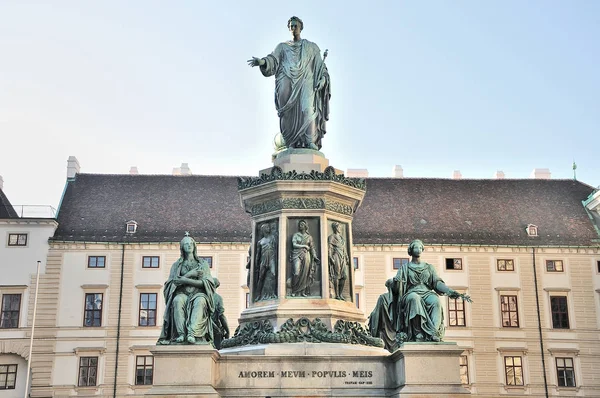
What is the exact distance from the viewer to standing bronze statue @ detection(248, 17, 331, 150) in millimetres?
16766

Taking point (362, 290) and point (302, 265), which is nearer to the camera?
point (302, 265)

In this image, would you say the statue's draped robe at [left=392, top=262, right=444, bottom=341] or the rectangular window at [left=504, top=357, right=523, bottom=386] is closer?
the statue's draped robe at [left=392, top=262, right=444, bottom=341]

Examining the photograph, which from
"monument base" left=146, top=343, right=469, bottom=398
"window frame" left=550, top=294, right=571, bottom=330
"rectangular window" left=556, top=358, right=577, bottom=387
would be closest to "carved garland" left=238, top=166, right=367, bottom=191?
"monument base" left=146, top=343, right=469, bottom=398

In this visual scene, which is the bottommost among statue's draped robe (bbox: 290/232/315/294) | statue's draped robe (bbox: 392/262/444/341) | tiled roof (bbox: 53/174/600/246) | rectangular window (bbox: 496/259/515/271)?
statue's draped robe (bbox: 392/262/444/341)

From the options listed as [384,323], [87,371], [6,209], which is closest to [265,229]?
[384,323]

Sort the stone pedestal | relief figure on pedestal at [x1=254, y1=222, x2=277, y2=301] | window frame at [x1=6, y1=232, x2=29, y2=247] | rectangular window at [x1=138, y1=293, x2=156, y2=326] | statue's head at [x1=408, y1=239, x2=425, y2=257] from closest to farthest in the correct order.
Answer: statue's head at [x1=408, y1=239, x2=425, y2=257], the stone pedestal, relief figure on pedestal at [x1=254, y1=222, x2=277, y2=301], window frame at [x1=6, y1=232, x2=29, y2=247], rectangular window at [x1=138, y1=293, x2=156, y2=326]

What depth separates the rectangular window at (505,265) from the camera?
5356 cm

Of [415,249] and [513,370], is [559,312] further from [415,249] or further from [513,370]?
[415,249]

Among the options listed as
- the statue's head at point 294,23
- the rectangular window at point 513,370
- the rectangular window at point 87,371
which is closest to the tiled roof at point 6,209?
the rectangular window at point 87,371

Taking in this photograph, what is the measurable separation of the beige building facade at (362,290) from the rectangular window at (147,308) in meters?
0.06

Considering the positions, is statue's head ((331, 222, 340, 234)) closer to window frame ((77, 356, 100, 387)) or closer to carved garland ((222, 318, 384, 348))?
carved garland ((222, 318, 384, 348))

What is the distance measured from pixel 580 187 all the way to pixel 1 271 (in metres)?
38.5

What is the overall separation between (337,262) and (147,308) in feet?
128

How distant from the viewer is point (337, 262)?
1549 cm
